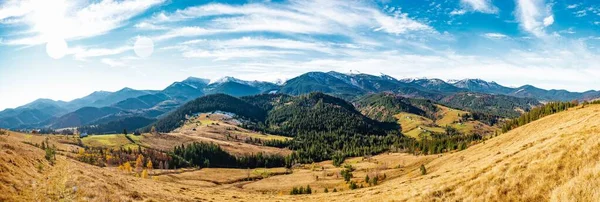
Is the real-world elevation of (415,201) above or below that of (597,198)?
below

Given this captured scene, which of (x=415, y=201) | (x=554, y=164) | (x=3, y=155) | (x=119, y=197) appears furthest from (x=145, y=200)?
(x=554, y=164)

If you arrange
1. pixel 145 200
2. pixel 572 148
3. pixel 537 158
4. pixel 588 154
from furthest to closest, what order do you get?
pixel 145 200 < pixel 537 158 < pixel 572 148 < pixel 588 154

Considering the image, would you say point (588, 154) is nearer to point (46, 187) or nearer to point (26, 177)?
point (46, 187)

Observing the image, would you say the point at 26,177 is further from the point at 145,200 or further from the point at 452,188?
the point at 452,188

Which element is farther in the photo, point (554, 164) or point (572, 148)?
point (572, 148)

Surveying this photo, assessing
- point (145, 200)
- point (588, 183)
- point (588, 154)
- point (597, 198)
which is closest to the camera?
point (597, 198)

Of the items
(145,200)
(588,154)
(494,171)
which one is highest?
(588,154)

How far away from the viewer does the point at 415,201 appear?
2606 cm

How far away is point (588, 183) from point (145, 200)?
41.1m

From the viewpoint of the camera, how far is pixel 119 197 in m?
37.1

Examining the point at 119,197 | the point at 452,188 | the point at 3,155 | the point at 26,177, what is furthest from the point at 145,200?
the point at 452,188

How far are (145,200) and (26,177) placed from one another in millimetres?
13143

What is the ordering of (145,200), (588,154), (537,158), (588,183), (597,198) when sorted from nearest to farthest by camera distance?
(597,198) → (588,183) → (588,154) → (537,158) → (145,200)

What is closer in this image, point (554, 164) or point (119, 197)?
point (554, 164)
